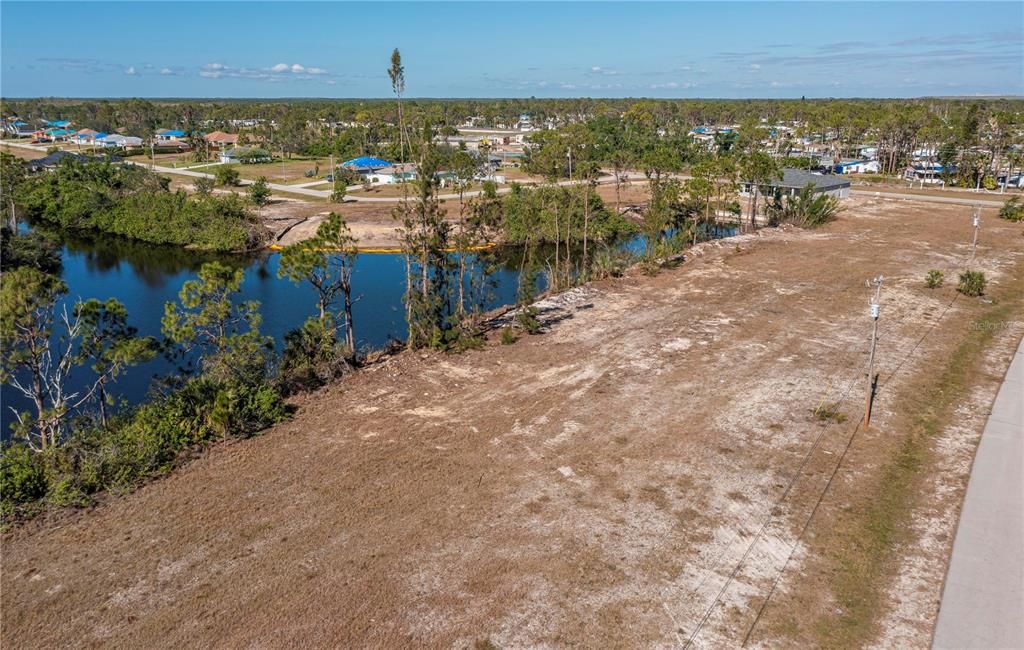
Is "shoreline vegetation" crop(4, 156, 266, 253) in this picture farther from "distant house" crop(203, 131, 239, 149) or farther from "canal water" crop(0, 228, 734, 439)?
"distant house" crop(203, 131, 239, 149)

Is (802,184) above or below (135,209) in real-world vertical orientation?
above

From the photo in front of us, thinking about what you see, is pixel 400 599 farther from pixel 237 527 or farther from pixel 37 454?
pixel 37 454

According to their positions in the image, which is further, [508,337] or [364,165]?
[364,165]

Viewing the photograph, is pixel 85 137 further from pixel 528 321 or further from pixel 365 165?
pixel 528 321

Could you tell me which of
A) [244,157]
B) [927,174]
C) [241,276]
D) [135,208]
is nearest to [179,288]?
[135,208]

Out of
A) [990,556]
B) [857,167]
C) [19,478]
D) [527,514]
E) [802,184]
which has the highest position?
[857,167]

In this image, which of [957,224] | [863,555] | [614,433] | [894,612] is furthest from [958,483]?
[957,224]

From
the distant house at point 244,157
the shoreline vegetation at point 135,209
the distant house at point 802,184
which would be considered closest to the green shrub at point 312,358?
the shoreline vegetation at point 135,209

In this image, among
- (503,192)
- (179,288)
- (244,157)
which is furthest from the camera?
(244,157)
